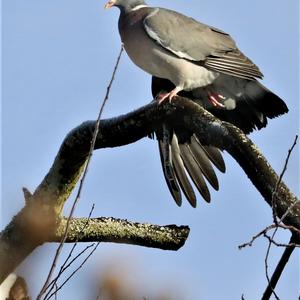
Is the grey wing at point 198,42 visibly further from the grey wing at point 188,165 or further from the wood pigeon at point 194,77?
the grey wing at point 188,165

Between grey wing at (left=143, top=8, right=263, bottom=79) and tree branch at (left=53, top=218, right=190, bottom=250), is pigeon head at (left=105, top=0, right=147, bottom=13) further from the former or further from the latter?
tree branch at (left=53, top=218, right=190, bottom=250)

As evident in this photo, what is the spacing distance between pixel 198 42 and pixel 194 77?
1.51 feet

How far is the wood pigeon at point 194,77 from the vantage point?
5.75 meters

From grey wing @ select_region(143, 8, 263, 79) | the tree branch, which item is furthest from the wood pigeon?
the tree branch

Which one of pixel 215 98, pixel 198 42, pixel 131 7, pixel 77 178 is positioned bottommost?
pixel 77 178

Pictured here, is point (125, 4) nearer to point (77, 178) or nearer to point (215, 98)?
point (215, 98)

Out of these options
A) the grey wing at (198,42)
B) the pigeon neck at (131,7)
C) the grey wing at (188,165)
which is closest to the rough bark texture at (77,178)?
the grey wing at (188,165)

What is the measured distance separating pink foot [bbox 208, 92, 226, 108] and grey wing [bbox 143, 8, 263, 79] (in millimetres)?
184

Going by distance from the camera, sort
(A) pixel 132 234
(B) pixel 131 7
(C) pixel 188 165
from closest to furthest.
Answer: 1. (A) pixel 132 234
2. (C) pixel 188 165
3. (B) pixel 131 7

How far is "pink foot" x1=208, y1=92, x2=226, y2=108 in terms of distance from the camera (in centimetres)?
619

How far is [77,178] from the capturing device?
14.3 feet

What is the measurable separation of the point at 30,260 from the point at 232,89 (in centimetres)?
329

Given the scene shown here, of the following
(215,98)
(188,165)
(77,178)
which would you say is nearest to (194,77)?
(215,98)

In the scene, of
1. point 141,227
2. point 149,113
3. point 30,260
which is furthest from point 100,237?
point 30,260
